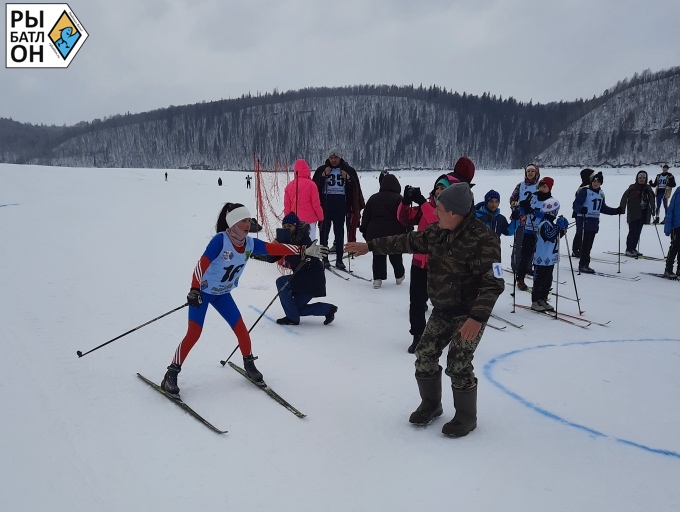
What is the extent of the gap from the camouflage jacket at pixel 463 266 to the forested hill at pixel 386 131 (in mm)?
79681

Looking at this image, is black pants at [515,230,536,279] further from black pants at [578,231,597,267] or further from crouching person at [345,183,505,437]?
crouching person at [345,183,505,437]

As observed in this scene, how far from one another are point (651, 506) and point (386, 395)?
1932 millimetres

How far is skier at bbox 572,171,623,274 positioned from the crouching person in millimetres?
7004

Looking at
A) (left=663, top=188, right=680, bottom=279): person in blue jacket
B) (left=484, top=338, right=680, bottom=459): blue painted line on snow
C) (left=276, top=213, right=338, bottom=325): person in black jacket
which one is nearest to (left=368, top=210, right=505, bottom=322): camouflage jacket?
(left=484, top=338, right=680, bottom=459): blue painted line on snow

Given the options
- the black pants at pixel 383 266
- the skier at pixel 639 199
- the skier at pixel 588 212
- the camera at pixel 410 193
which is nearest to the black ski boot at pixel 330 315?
the camera at pixel 410 193

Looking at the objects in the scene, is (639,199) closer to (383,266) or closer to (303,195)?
(383,266)

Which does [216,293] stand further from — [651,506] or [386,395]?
[651,506]

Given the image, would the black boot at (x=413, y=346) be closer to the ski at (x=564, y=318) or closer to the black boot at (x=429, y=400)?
the black boot at (x=429, y=400)

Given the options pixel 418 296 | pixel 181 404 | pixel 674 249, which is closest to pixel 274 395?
pixel 181 404

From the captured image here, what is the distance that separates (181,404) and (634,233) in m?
10.7

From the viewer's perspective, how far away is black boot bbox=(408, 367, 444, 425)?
3451 millimetres

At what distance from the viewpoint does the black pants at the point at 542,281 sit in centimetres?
666

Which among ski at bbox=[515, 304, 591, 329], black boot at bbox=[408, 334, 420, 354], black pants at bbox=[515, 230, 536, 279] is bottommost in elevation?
ski at bbox=[515, 304, 591, 329]

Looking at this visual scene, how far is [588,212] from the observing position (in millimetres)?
9250
